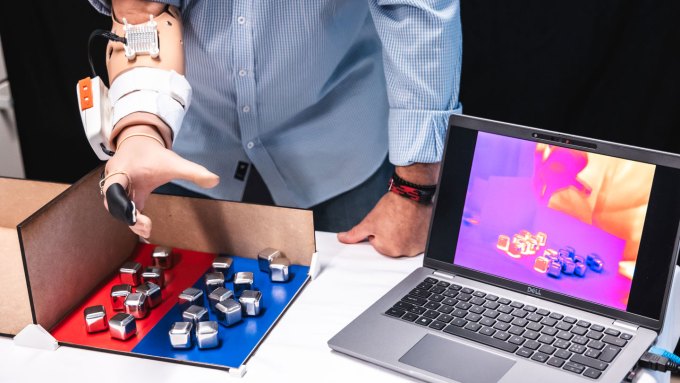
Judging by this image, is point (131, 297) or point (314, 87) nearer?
point (131, 297)

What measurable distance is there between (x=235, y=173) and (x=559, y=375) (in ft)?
2.64

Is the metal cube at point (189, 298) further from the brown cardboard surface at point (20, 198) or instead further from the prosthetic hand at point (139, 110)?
the brown cardboard surface at point (20, 198)

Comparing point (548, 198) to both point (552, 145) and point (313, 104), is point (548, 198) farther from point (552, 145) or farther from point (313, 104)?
point (313, 104)

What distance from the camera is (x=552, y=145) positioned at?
1030mm

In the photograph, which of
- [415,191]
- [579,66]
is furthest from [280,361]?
[579,66]

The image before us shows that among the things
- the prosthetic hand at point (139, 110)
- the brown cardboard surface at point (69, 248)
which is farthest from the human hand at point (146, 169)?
the brown cardboard surface at point (69, 248)

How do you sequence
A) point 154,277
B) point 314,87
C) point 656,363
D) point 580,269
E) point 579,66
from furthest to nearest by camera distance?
1. point 579,66
2. point 314,87
3. point 154,277
4. point 580,269
5. point 656,363

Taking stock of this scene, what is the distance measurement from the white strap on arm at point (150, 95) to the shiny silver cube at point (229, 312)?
26cm

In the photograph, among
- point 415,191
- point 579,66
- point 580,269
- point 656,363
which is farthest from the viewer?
point 579,66

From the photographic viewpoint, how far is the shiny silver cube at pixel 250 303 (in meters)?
1.04

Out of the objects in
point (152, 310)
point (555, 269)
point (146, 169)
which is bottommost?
point (152, 310)

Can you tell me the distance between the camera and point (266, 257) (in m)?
1.16

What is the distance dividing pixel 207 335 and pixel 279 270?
0.62 feet

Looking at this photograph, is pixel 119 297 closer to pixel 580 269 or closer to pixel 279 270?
pixel 279 270
